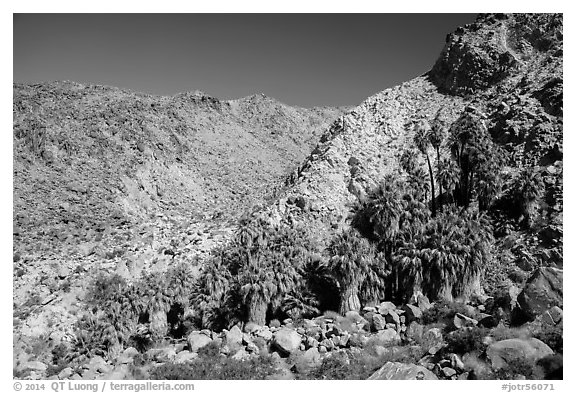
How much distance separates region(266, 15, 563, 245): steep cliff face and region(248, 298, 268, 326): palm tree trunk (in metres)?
10.5

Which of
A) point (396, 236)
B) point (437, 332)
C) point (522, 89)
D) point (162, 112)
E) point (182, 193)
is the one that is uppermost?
point (162, 112)

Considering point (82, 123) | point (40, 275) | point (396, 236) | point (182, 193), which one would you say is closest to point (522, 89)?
point (396, 236)

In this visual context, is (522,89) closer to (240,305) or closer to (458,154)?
(458,154)

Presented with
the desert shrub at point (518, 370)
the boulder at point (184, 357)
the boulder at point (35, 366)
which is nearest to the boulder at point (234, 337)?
the boulder at point (184, 357)

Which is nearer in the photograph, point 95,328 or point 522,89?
point 95,328

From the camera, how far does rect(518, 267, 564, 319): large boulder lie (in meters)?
23.8

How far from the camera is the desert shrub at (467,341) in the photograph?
22062 mm

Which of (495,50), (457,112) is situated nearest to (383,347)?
(457,112)

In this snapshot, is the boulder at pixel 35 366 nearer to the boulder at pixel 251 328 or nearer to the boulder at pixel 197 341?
Answer: the boulder at pixel 197 341

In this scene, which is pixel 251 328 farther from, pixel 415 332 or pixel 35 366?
pixel 35 366

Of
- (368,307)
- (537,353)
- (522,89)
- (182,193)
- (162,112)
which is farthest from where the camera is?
(162,112)

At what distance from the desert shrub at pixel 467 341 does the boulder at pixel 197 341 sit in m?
16.9

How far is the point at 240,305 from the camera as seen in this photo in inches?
1426

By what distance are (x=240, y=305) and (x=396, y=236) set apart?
14.5m
